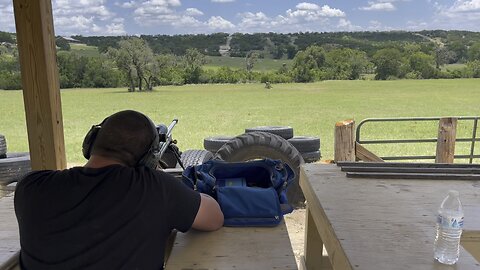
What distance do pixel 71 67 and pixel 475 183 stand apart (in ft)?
39.6

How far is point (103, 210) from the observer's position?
1548 millimetres

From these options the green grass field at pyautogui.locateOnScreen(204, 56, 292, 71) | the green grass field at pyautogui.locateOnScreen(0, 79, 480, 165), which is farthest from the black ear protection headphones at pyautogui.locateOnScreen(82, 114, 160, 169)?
the green grass field at pyautogui.locateOnScreen(204, 56, 292, 71)

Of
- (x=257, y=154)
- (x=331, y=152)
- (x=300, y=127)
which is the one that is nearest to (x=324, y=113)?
(x=300, y=127)

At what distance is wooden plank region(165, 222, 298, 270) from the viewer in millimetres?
1640

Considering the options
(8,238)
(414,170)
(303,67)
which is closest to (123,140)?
(8,238)

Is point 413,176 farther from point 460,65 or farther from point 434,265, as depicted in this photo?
point 460,65

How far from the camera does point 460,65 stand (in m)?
12.2

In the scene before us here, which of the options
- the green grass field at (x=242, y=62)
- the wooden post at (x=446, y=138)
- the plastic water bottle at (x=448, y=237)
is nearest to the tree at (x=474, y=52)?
the green grass field at (x=242, y=62)

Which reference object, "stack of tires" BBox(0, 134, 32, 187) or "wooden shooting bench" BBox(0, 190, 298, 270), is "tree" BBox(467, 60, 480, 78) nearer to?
"stack of tires" BBox(0, 134, 32, 187)

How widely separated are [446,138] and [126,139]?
16.9ft

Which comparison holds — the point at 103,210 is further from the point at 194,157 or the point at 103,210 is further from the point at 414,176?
the point at 194,157

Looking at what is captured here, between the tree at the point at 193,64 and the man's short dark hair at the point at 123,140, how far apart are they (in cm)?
1002

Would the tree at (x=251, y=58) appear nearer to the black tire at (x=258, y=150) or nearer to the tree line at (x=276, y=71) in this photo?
the tree line at (x=276, y=71)

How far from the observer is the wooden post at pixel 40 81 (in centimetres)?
259
